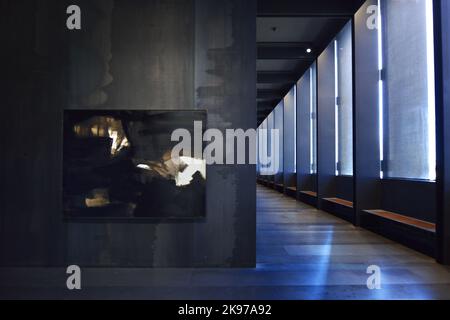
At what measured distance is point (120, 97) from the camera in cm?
401

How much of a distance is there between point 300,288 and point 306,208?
6.90 m

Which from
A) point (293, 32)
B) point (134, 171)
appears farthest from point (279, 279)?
point (293, 32)

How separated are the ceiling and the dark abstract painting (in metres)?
4.42

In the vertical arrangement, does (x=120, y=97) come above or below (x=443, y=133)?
above

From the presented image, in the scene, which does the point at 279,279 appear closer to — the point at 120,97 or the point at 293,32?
the point at 120,97

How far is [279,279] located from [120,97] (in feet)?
9.94

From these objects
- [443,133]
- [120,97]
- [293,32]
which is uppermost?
[293,32]

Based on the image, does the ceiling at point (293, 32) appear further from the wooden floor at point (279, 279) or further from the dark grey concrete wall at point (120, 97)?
the wooden floor at point (279, 279)

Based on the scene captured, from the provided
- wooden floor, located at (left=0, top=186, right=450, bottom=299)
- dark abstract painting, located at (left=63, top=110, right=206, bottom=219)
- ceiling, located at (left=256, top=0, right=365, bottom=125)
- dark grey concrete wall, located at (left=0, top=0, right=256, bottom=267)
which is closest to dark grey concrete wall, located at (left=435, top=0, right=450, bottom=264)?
wooden floor, located at (left=0, top=186, right=450, bottom=299)

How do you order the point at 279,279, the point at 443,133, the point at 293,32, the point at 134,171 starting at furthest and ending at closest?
the point at 293,32 < the point at 443,133 < the point at 134,171 < the point at 279,279

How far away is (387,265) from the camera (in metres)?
4.13

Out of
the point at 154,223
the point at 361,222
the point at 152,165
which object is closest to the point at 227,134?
the point at 152,165

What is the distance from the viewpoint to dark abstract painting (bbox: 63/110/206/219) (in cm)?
395
